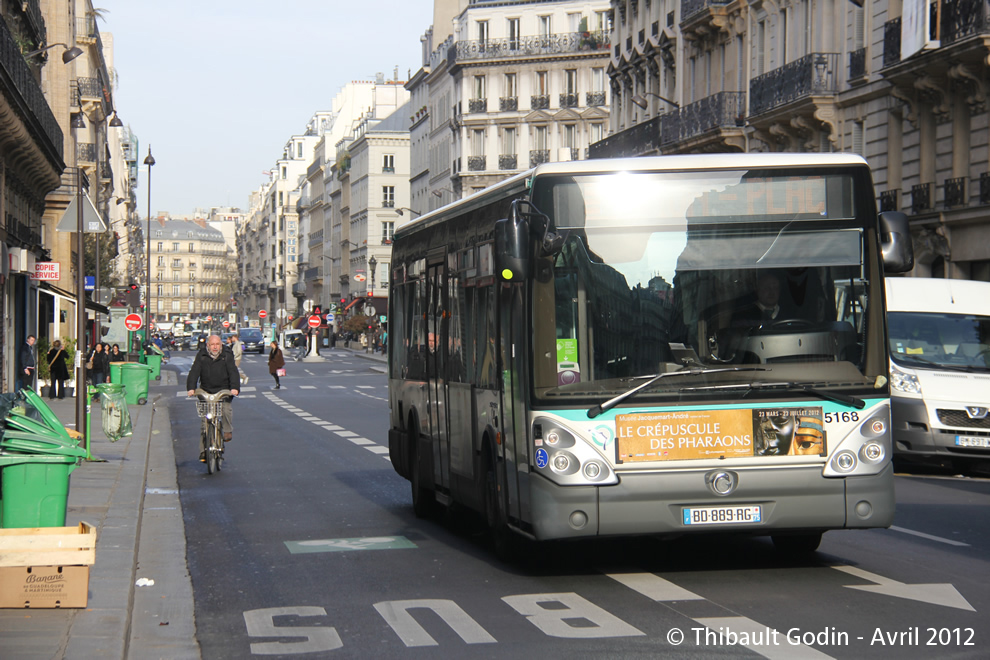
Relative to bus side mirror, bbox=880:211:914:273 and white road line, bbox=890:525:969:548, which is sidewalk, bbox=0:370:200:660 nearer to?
bus side mirror, bbox=880:211:914:273

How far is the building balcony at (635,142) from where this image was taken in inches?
1846

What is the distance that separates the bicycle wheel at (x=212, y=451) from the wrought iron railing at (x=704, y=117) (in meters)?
25.3

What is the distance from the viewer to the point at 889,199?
3372 centimetres

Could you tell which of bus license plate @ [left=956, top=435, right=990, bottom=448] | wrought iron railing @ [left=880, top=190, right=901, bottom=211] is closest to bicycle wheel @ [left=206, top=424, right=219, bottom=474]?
bus license plate @ [left=956, top=435, right=990, bottom=448]

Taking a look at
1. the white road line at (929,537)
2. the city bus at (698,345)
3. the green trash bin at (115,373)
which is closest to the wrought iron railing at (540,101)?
the green trash bin at (115,373)

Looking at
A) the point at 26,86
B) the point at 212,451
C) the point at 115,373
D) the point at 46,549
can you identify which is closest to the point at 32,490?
the point at 46,549

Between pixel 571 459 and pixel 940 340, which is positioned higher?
pixel 940 340

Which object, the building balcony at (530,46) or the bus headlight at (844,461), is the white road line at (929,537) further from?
the building balcony at (530,46)

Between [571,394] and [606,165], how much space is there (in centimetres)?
146

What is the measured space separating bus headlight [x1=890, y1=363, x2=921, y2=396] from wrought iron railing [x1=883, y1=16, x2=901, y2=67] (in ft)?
51.3

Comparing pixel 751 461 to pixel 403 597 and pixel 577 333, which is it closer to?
pixel 577 333

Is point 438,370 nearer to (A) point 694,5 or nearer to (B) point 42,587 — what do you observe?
(B) point 42,587

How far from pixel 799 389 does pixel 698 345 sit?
686 mm

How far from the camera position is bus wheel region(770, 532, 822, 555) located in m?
10.5
